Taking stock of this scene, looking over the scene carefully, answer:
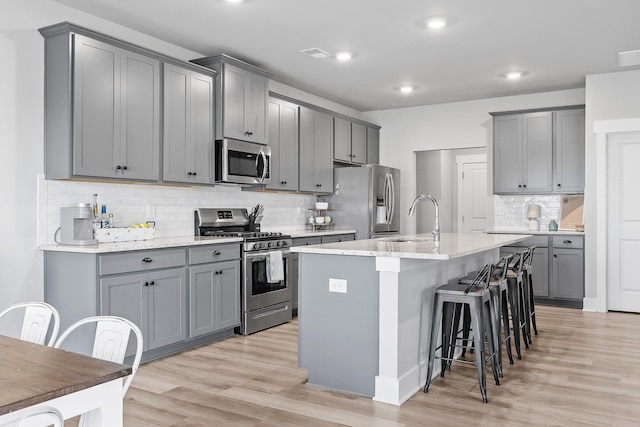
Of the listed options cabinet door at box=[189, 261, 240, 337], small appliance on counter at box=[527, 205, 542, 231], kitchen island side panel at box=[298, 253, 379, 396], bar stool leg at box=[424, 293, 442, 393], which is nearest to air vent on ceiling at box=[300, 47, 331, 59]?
cabinet door at box=[189, 261, 240, 337]

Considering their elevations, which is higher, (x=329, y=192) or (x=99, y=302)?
(x=329, y=192)

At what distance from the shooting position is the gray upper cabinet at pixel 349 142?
280 inches

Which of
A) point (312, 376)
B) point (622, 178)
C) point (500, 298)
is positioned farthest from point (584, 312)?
point (312, 376)

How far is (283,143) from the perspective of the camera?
6.10 metres

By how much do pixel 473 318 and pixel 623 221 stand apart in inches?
144

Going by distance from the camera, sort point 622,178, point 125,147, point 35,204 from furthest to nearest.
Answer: point 622,178 → point 125,147 → point 35,204

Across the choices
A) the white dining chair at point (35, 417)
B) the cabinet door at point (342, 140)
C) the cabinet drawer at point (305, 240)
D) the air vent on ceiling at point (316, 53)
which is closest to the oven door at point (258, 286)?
the cabinet drawer at point (305, 240)

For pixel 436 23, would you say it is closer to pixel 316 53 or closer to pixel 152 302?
pixel 316 53

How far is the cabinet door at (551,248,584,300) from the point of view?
6234 mm

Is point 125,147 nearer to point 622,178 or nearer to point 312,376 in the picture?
Result: point 312,376

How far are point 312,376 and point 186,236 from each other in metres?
2.13

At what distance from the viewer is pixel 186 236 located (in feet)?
16.6

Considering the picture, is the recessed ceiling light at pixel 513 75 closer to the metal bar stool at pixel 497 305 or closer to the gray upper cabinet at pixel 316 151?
the gray upper cabinet at pixel 316 151

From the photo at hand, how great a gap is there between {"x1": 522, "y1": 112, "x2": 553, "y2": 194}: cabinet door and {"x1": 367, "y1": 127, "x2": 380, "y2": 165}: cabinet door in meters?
2.16
